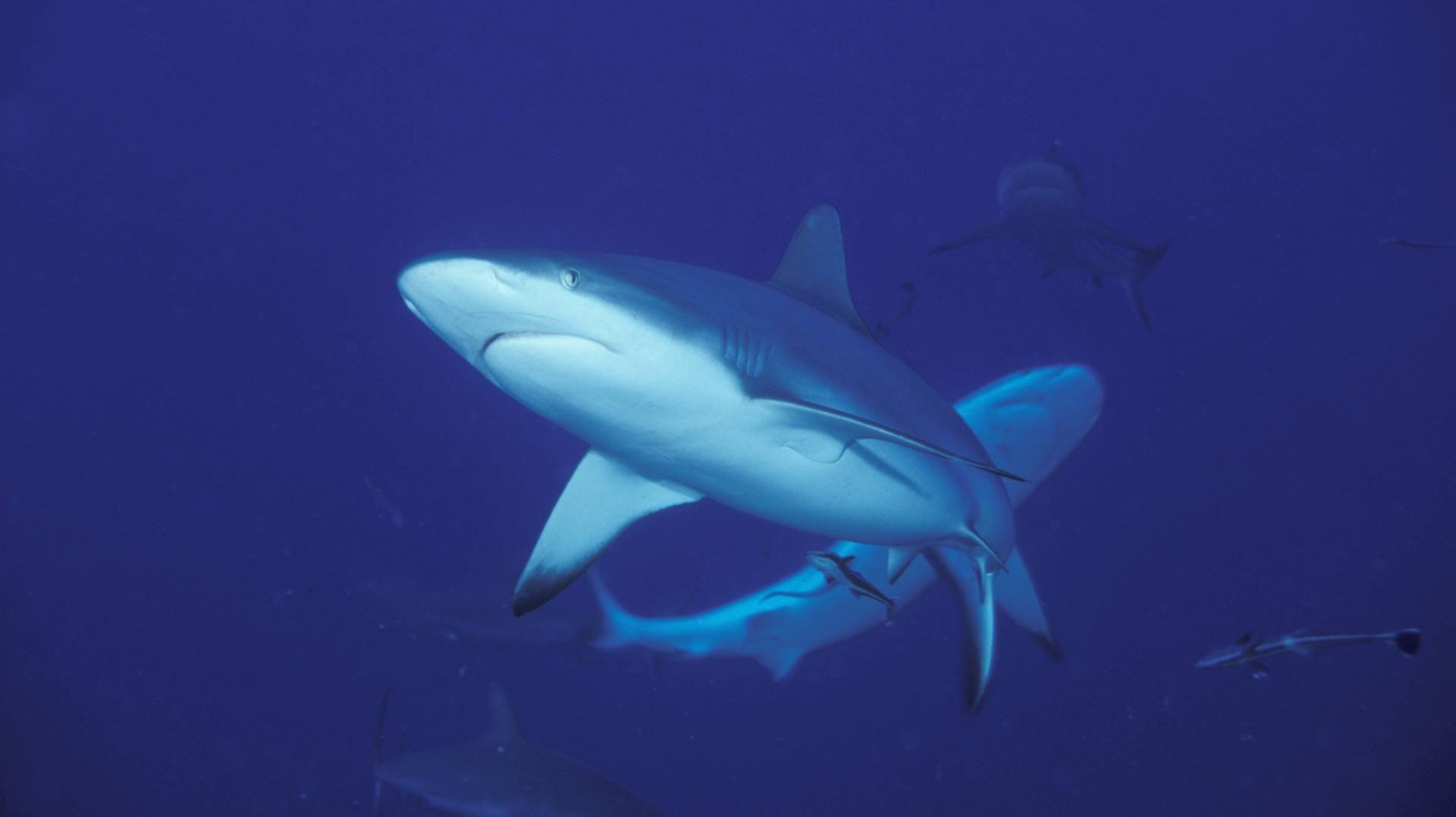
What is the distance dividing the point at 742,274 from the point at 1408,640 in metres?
13.0

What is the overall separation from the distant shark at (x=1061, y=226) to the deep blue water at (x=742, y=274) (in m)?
6.47

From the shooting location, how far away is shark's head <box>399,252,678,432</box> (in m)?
1.77

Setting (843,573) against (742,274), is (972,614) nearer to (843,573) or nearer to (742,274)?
(843,573)

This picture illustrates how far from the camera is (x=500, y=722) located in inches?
241

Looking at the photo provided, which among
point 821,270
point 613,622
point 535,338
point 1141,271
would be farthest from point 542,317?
point 1141,271

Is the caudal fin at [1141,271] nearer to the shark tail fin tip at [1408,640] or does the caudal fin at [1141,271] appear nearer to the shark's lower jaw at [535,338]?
the shark tail fin tip at [1408,640]

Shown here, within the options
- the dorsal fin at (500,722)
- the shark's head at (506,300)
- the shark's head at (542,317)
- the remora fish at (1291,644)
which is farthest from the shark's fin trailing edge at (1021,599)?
the dorsal fin at (500,722)

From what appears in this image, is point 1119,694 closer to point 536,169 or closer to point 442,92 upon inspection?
point 536,169

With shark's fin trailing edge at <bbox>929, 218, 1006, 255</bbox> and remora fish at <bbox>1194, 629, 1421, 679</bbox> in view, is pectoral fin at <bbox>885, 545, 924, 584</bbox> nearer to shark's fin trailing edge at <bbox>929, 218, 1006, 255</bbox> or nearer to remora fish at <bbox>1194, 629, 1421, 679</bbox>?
remora fish at <bbox>1194, 629, 1421, 679</bbox>

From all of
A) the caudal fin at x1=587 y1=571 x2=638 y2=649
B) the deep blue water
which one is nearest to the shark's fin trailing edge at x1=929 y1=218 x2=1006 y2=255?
the caudal fin at x1=587 y1=571 x2=638 y2=649

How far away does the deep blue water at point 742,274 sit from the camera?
12.9 metres

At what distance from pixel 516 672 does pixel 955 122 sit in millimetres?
15468

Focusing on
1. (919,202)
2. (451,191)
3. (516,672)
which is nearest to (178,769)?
(516,672)

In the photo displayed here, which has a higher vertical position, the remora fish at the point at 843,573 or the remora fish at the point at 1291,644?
→ the remora fish at the point at 843,573
